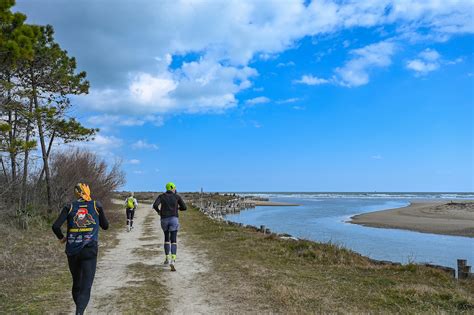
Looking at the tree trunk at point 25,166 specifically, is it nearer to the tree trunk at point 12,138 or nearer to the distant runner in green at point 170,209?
the tree trunk at point 12,138

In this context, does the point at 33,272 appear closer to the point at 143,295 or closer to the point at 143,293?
the point at 143,293

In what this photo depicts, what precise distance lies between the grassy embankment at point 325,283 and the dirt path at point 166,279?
17.7 inches

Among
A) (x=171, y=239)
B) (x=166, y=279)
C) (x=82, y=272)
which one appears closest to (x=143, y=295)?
(x=166, y=279)

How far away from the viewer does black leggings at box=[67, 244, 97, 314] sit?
5281 mm

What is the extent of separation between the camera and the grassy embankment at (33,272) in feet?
21.0

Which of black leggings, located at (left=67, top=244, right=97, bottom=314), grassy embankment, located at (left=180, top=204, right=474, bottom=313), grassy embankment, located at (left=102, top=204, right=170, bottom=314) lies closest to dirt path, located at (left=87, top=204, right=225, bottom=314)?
grassy embankment, located at (left=102, top=204, right=170, bottom=314)

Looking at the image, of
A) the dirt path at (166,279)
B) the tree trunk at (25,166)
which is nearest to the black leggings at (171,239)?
the dirt path at (166,279)

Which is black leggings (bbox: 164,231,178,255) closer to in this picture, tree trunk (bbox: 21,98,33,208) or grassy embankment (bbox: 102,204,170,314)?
grassy embankment (bbox: 102,204,170,314)

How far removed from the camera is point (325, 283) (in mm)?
8055

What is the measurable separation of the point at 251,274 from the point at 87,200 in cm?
463

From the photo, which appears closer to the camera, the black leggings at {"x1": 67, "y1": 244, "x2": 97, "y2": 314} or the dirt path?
the black leggings at {"x1": 67, "y1": 244, "x2": 97, "y2": 314}

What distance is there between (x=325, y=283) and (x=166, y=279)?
3.43 meters

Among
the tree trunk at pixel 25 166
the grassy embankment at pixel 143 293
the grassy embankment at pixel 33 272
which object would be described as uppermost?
the tree trunk at pixel 25 166

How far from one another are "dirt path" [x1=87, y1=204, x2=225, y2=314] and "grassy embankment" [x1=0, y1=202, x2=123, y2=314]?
59cm
